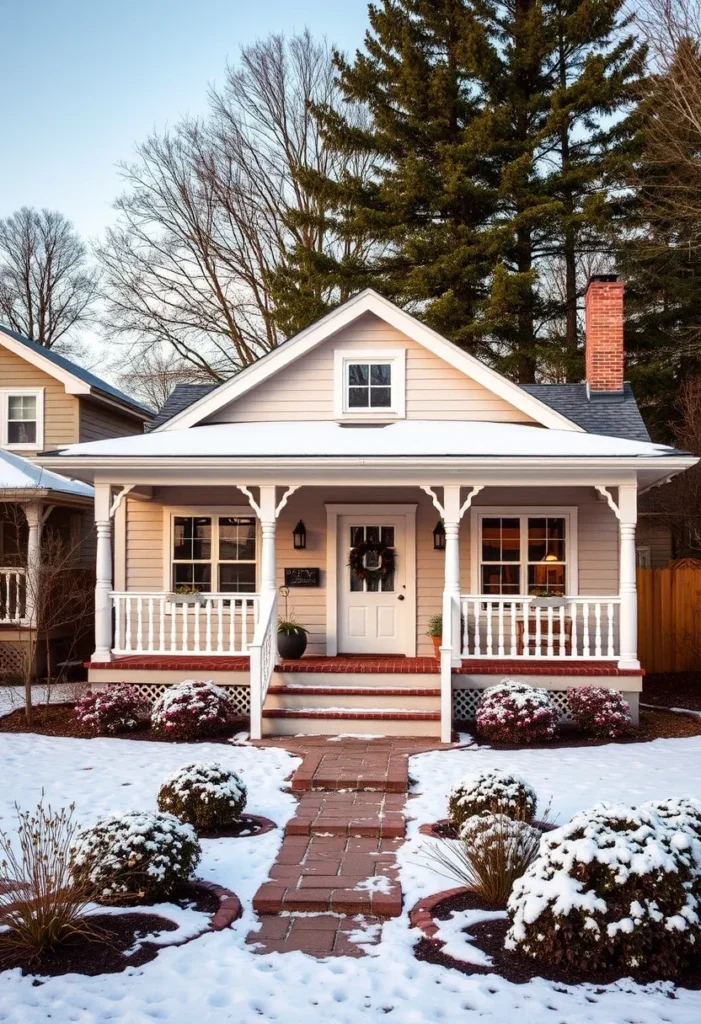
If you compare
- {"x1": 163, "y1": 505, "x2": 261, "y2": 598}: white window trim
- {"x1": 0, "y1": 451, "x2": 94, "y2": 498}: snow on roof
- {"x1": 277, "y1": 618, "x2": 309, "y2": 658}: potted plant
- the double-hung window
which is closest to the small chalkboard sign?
{"x1": 163, "y1": 505, "x2": 261, "y2": 598}: white window trim

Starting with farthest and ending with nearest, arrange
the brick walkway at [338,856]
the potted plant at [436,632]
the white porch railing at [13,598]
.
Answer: the white porch railing at [13,598] → the potted plant at [436,632] → the brick walkway at [338,856]

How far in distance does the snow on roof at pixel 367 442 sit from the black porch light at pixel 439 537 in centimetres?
149

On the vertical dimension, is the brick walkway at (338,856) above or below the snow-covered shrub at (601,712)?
below

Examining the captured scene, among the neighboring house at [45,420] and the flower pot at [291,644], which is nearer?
the flower pot at [291,644]

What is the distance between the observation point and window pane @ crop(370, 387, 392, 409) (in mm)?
13852

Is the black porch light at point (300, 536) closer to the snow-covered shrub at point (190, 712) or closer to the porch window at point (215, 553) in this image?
the porch window at point (215, 553)

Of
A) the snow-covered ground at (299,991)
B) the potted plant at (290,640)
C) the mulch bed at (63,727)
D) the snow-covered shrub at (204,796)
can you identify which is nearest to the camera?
the snow-covered ground at (299,991)

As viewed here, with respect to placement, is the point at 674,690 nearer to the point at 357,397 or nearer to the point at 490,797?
the point at 357,397

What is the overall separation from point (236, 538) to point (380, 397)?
321 cm

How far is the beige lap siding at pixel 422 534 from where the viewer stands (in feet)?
44.1

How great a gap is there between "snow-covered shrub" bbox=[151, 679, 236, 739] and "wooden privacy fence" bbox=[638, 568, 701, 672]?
864cm

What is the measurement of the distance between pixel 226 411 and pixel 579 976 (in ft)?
34.6

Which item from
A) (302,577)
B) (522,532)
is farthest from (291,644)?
(522,532)

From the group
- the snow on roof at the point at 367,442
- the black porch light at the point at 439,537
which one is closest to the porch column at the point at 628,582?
the snow on roof at the point at 367,442
